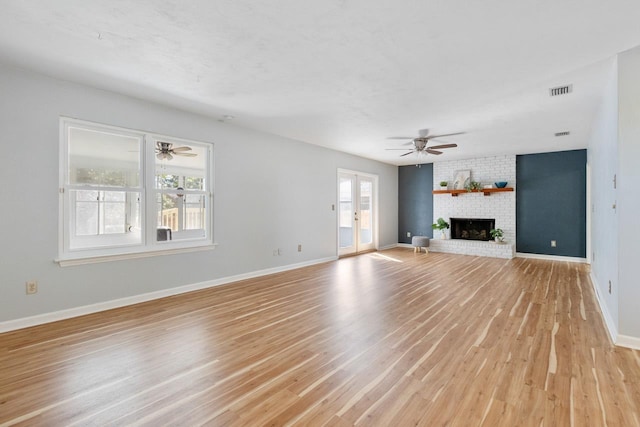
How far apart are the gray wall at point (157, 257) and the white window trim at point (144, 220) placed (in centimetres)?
6

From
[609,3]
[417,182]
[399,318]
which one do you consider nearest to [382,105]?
[609,3]

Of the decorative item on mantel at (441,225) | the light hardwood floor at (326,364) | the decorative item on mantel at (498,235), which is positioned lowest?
the light hardwood floor at (326,364)

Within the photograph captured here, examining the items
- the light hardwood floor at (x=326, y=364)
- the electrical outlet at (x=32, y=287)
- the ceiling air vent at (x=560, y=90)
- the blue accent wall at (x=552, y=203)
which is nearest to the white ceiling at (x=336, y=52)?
the ceiling air vent at (x=560, y=90)

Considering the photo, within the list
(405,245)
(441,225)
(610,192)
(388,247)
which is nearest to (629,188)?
(610,192)

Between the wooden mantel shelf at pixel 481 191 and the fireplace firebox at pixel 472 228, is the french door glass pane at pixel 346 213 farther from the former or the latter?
the fireplace firebox at pixel 472 228

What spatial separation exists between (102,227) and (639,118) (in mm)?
5450

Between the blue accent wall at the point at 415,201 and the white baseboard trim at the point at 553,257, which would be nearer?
the white baseboard trim at the point at 553,257

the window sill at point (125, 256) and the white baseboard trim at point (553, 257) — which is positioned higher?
the window sill at point (125, 256)

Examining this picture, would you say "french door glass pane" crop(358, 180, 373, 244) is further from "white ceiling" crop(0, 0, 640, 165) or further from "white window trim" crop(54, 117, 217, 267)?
"white window trim" crop(54, 117, 217, 267)

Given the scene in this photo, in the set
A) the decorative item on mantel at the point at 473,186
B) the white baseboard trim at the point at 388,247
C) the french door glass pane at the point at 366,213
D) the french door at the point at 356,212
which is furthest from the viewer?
the white baseboard trim at the point at 388,247

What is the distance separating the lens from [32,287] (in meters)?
3.10

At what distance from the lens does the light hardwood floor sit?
5.79 feet

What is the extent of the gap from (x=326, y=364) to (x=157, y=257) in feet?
9.29

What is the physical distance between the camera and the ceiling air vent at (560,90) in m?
3.36
